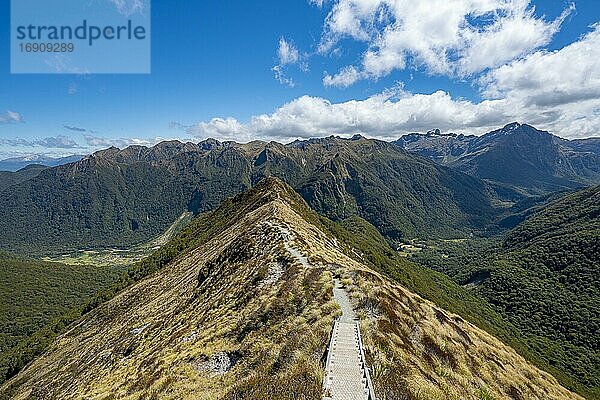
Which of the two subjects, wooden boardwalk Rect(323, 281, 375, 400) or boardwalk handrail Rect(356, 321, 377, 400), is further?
wooden boardwalk Rect(323, 281, 375, 400)

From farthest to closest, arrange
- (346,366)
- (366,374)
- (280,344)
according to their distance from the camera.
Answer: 1. (280,344)
2. (346,366)
3. (366,374)

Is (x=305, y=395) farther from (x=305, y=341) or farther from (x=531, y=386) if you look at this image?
(x=531, y=386)

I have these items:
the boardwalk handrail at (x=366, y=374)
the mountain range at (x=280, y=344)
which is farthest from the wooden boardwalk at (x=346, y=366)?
the mountain range at (x=280, y=344)

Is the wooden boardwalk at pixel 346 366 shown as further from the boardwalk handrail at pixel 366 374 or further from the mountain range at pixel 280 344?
the mountain range at pixel 280 344

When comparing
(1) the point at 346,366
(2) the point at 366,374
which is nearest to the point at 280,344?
(1) the point at 346,366

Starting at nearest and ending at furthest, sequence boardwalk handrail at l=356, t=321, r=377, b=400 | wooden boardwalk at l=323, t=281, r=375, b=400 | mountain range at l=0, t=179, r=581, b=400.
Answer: boardwalk handrail at l=356, t=321, r=377, b=400, wooden boardwalk at l=323, t=281, r=375, b=400, mountain range at l=0, t=179, r=581, b=400

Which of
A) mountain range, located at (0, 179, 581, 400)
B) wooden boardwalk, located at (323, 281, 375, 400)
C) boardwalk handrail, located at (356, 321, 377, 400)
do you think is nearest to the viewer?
boardwalk handrail, located at (356, 321, 377, 400)

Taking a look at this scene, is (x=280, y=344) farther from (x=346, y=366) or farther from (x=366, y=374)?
(x=366, y=374)

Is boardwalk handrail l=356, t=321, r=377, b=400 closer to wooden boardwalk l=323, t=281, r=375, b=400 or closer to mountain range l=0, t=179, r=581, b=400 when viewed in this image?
wooden boardwalk l=323, t=281, r=375, b=400

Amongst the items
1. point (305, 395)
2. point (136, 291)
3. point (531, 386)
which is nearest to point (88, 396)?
point (305, 395)

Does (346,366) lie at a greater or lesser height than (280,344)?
greater

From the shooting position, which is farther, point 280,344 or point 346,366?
point 280,344

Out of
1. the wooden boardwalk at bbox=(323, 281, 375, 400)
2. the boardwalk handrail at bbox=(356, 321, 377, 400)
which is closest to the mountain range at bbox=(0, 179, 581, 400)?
the boardwalk handrail at bbox=(356, 321, 377, 400)

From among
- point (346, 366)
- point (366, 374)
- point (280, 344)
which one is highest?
point (366, 374)
